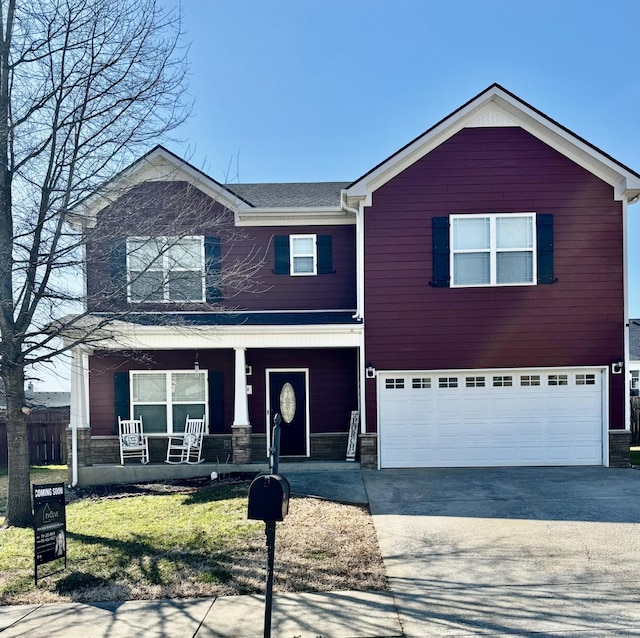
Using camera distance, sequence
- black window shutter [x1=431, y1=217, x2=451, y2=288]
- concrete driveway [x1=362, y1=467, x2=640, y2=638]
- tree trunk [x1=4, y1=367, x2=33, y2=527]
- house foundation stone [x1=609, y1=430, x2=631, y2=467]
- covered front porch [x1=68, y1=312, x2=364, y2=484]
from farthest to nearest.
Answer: covered front porch [x1=68, y1=312, x2=364, y2=484] < black window shutter [x1=431, y1=217, x2=451, y2=288] < house foundation stone [x1=609, y1=430, x2=631, y2=467] < tree trunk [x1=4, y1=367, x2=33, y2=527] < concrete driveway [x1=362, y1=467, x2=640, y2=638]

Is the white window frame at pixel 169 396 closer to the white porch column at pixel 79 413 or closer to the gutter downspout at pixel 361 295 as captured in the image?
A: the white porch column at pixel 79 413

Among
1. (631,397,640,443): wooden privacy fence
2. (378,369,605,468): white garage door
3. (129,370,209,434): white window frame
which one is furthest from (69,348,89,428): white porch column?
(631,397,640,443): wooden privacy fence

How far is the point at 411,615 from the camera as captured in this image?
4672mm

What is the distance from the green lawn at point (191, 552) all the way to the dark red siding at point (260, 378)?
11.1 feet

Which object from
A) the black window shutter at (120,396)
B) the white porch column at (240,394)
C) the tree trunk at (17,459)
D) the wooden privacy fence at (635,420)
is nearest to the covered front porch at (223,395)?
the black window shutter at (120,396)

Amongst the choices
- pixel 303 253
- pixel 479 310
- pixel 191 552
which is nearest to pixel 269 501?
pixel 191 552

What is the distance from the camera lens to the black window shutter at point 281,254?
40.8 ft

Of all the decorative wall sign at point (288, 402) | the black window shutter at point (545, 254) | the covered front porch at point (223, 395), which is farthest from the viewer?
the decorative wall sign at point (288, 402)

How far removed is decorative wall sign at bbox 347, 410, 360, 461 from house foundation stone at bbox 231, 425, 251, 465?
2.28 meters

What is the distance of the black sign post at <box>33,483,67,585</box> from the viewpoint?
5730mm

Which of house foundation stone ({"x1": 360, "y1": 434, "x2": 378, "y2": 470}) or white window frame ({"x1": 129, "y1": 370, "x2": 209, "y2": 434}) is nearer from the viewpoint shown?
house foundation stone ({"x1": 360, "y1": 434, "x2": 378, "y2": 470})

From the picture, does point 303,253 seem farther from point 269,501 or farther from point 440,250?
point 269,501

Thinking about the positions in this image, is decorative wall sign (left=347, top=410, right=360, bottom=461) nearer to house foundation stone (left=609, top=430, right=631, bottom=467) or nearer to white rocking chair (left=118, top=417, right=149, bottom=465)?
white rocking chair (left=118, top=417, right=149, bottom=465)

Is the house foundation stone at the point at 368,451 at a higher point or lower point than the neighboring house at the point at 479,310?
lower
